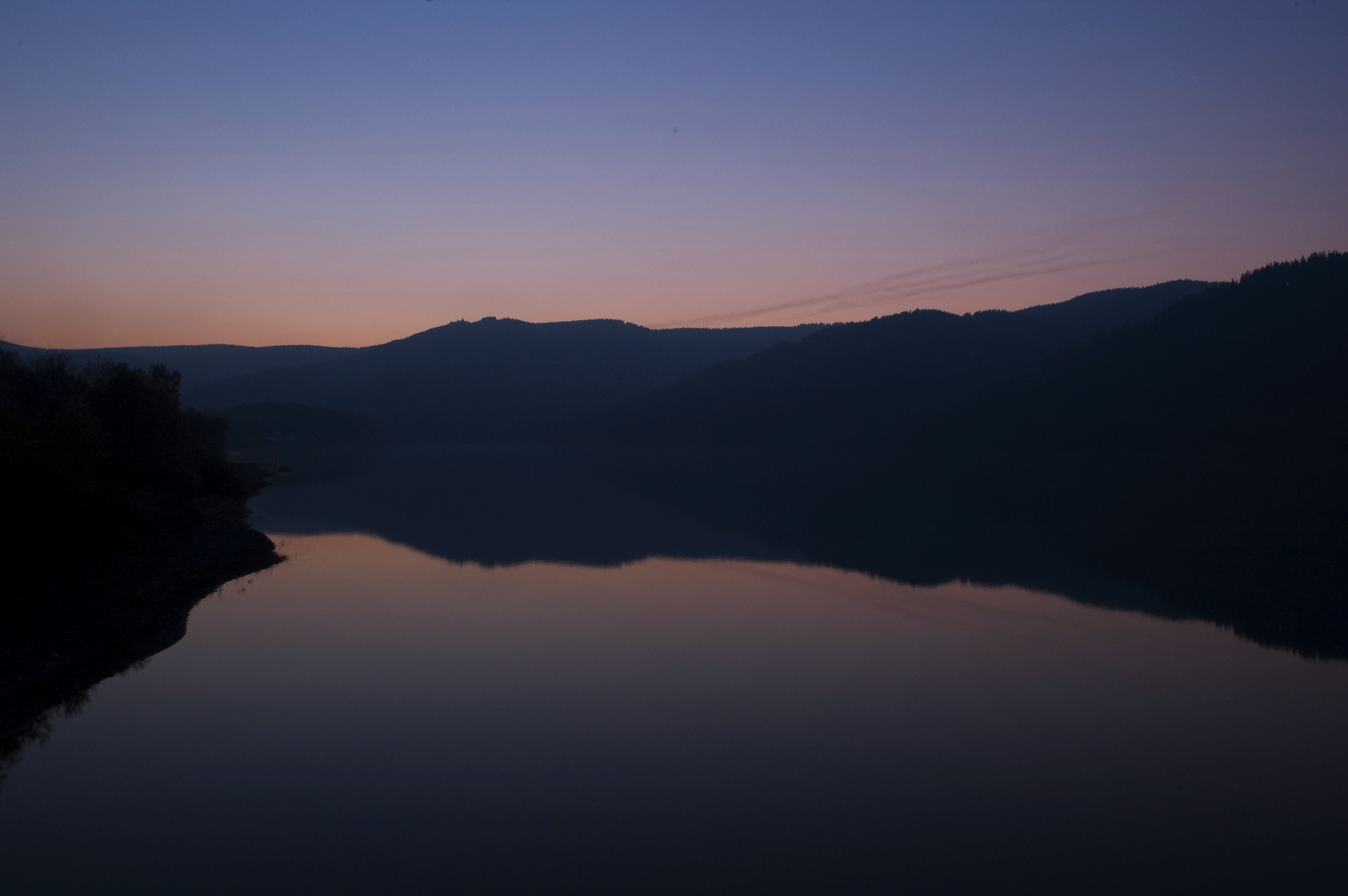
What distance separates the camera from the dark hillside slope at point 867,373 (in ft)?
446

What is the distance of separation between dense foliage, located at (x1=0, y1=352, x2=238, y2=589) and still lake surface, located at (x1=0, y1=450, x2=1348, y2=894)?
10.1 feet

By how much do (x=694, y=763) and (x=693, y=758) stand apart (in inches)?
4.9

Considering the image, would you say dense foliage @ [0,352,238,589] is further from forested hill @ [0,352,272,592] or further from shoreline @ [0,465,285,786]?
shoreline @ [0,465,285,786]

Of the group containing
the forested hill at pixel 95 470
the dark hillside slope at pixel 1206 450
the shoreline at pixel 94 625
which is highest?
the forested hill at pixel 95 470

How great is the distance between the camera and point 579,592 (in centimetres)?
1800

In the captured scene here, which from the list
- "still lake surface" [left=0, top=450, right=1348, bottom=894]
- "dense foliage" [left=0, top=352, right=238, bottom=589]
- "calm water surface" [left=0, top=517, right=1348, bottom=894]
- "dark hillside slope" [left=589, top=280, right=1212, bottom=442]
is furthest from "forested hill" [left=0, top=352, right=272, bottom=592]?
"dark hillside slope" [left=589, top=280, right=1212, bottom=442]

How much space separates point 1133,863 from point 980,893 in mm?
1350

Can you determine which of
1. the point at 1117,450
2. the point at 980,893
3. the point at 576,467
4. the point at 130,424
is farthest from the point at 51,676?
the point at 1117,450

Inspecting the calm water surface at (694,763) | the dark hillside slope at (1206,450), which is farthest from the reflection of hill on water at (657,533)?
the calm water surface at (694,763)

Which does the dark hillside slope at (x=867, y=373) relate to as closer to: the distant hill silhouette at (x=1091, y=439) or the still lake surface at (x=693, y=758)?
the distant hill silhouette at (x=1091, y=439)

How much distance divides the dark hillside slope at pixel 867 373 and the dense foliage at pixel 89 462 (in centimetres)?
10591

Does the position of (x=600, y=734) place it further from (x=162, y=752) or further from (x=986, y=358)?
(x=986, y=358)

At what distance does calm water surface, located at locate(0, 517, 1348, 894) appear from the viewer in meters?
6.62

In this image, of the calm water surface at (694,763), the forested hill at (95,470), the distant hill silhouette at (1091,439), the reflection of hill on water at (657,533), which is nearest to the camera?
the calm water surface at (694,763)
